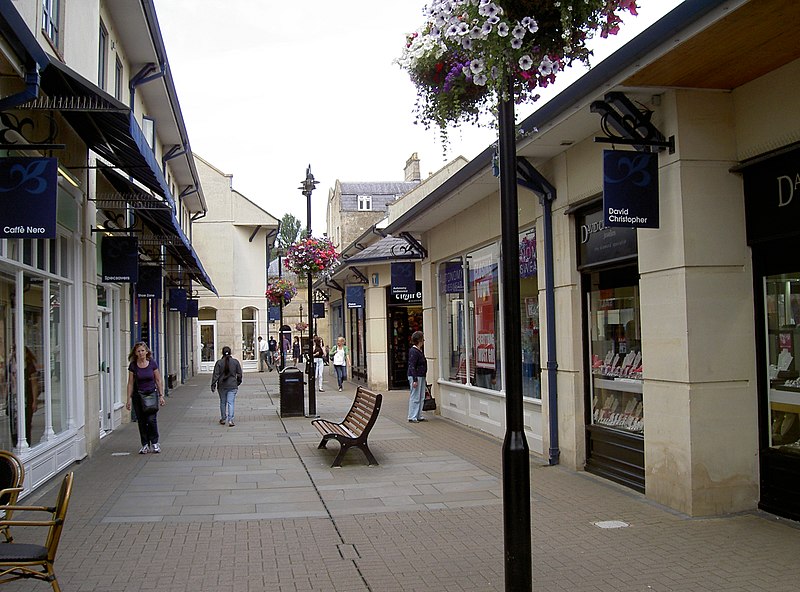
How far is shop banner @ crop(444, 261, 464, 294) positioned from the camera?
578 inches

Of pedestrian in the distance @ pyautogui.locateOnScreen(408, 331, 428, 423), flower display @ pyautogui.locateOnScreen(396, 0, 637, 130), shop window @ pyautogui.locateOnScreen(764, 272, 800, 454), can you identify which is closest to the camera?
flower display @ pyautogui.locateOnScreen(396, 0, 637, 130)

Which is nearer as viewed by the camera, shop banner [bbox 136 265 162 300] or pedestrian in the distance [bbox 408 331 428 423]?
pedestrian in the distance [bbox 408 331 428 423]

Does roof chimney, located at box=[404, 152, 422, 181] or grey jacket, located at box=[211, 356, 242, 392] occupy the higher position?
roof chimney, located at box=[404, 152, 422, 181]

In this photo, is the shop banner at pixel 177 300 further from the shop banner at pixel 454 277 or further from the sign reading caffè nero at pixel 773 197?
the sign reading caffè nero at pixel 773 197

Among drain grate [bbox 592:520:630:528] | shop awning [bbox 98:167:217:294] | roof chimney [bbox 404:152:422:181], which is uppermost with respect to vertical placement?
roof chimney [bbox 404:152:422:181]

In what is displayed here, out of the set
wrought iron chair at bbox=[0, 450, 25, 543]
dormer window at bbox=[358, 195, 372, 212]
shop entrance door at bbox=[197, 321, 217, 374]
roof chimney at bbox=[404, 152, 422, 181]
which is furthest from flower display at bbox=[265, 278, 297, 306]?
wrought iron chair at bbox=[0, 450, 25, 543]

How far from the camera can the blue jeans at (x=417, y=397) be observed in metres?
15.3

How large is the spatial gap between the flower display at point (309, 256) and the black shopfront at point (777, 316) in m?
11.6

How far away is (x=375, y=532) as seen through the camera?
23.1 feet

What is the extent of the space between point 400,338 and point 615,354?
15.0 m

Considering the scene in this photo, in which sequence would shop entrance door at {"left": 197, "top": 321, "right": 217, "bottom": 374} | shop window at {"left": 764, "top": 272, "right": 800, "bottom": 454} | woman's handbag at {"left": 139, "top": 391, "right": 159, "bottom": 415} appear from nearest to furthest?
1. shop window at {"left": 764, "top": 272, "right": 800, "bottom": 454}
2. woman's handbag at {"left": 139, "top": 391, "right": 159, "bottom": 415}
3. shop entrance door at {"left": 197, "top": 321, "right": 217, "bottom": 374}

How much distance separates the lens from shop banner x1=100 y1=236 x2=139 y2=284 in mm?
13227

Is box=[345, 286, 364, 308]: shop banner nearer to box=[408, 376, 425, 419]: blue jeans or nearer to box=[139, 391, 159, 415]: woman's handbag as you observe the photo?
box=[408, 376, 425, 419]: blue jeans

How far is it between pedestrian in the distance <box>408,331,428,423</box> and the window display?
586 cm
